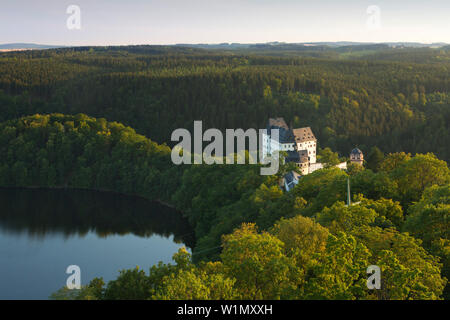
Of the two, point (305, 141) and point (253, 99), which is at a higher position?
point (253, 99)

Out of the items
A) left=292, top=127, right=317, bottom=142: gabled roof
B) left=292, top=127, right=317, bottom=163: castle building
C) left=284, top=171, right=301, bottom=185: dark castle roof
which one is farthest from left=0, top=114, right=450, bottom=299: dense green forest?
left=292, top=127, right=317, bottom=142: gabled roof

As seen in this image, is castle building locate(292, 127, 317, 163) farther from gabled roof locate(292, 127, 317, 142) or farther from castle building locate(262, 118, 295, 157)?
castle building locate(262, 118, 295, 157)

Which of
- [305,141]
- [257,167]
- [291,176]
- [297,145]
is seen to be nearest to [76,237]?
[257,167]

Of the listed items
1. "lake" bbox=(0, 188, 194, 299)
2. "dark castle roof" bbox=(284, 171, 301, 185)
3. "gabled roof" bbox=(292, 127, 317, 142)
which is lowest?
"lake" bbox=(0, 188, 194, 299)

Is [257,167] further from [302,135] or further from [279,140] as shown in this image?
[302,135]

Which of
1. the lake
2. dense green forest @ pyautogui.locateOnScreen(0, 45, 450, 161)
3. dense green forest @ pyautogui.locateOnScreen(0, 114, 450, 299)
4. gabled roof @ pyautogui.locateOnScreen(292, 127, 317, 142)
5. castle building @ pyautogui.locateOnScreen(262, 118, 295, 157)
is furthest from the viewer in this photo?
dense green forest @ pyautogui.locateOnScreen(0, 45, 450, 161)

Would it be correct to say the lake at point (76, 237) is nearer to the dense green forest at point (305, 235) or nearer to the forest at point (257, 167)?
the forest at point (257, 167)
